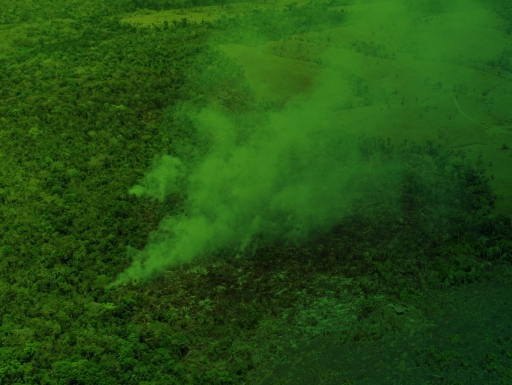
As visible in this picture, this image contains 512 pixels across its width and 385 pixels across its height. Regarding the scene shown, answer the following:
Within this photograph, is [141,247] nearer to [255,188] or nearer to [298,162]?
[255,188]

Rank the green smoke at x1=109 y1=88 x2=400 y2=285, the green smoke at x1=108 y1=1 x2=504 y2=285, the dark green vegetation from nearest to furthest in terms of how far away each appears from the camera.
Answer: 1. the dark green vegetation
2. the green smoke at x1=109 y1=88 x2=400 y2=285
3. the green smoke at x1=108 y1=1 x2=504 y2=285

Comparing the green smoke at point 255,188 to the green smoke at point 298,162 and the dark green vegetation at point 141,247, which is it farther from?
the dark green vegetation at point 141,247

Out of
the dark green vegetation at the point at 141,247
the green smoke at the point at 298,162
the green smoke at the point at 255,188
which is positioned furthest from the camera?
the green smoke at the point at 298,162

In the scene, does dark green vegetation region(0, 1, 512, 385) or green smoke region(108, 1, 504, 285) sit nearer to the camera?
dark green vegetation region(0, 1, 512, 385)

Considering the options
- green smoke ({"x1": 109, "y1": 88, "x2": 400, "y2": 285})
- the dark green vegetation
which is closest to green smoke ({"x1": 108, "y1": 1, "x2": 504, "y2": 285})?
green smoke ({"x1": 109, "y1": 88, "x2": 400, "y2": 285})

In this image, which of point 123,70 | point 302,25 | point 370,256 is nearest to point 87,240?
point 370,256

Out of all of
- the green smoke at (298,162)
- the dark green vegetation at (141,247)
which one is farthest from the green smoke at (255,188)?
the dark green vegetation at (141,247)

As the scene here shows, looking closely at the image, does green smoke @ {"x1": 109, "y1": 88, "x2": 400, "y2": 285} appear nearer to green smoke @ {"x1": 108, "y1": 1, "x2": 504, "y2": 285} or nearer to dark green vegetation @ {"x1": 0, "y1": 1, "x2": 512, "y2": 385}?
green smoke @ {"x1": 108, "y1": 1, "x2": 504, "y2": 285}

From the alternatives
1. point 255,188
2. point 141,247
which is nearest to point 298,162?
point 255,188

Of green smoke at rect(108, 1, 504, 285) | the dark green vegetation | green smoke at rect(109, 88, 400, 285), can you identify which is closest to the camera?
the dark green vegetation

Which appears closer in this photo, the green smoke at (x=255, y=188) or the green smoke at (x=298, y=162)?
the green smoke at (x=255, y=188)
